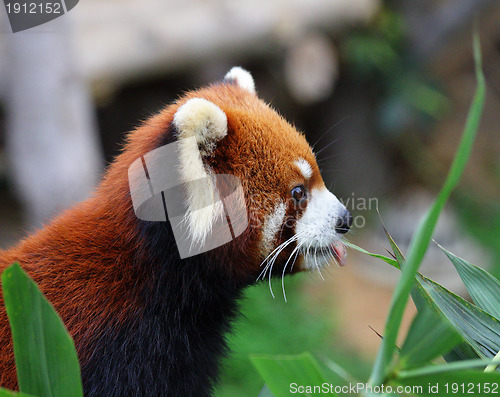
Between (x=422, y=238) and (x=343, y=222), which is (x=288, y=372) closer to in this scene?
(x=422, y=238)

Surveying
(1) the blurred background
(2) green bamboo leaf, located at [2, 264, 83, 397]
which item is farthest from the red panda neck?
(1) the blurred background

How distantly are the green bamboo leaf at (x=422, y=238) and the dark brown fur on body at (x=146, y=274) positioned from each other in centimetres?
82

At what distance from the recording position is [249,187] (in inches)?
59.7

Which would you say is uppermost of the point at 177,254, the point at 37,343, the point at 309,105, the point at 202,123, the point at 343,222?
the point at 202,123

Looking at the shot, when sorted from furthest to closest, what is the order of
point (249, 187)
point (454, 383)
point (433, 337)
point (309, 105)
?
point (309, 105) < point (249, 187) < point (454, 383) < point (433, 337)

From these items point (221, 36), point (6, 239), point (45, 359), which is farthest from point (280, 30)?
point (45, 359)

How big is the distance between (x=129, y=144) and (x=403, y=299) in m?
1.14

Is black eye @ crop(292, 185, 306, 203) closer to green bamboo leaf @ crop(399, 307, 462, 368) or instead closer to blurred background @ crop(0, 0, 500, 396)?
green bamboo leaf @ crop(399, 307, 462, 368)

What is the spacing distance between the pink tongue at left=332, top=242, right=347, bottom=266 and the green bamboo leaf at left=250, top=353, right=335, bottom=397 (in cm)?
91

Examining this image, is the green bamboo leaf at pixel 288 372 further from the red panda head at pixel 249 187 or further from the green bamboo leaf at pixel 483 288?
the red panda head at pixel 249 187

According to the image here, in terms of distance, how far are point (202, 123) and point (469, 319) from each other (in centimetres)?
78

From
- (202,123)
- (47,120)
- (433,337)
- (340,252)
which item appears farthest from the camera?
(47,120)

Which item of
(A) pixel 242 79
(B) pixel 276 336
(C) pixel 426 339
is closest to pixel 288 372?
(C) pixel 426 339

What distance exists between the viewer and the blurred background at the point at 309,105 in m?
3.00
